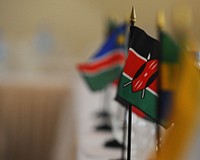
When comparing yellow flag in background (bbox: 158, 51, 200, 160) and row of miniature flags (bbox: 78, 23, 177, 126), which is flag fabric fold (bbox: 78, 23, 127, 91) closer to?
row of miniature flags (bbox: 78, 23, 177, 126)

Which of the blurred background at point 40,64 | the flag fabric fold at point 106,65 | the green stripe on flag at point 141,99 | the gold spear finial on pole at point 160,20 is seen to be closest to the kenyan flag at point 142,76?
the green stripe on flag at point 141,99

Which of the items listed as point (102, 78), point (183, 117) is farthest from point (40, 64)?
point (183, 117)

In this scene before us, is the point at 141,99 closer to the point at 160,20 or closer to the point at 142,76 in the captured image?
the point at 142,76

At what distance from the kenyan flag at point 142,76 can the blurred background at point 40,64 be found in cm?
142

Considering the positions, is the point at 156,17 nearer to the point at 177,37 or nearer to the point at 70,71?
the point at 177,37

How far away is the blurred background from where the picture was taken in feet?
8.00

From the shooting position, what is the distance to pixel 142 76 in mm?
691

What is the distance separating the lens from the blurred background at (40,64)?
96.0 inches

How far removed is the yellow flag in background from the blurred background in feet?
5.27

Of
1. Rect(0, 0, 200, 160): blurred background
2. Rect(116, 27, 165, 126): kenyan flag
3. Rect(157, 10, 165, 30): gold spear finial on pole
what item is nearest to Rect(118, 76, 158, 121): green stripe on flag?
Rect(116, 27, 165, 126): kenyan flag

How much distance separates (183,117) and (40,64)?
2.77 metres

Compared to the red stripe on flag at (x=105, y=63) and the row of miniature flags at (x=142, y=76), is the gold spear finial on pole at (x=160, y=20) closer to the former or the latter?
the row of miniature flags at (x=142, y=76)

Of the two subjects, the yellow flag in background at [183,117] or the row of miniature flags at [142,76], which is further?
the row of miniature flags at [142,76]

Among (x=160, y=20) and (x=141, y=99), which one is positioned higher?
(x=160, y=20)
